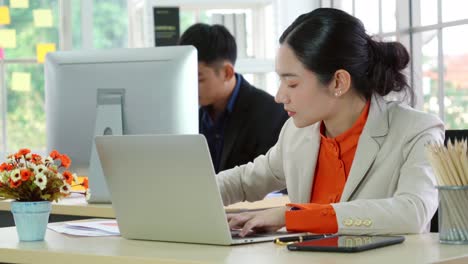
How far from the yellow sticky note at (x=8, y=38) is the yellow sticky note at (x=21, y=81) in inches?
7.3

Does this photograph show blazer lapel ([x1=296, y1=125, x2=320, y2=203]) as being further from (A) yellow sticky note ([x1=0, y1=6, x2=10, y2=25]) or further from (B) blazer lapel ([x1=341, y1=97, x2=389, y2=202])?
(A) yellow sticky note ([x1=0, y1=6, x2=10, y2=25])

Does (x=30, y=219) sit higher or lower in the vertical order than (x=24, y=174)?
lower

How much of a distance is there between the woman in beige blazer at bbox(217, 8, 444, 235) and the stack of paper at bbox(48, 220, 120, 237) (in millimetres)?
348

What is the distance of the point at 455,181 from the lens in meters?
1.91

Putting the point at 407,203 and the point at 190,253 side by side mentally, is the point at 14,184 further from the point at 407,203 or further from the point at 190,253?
the point at 407,203

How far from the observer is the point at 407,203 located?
6.97 ft

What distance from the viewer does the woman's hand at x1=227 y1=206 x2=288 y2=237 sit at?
2.08 metres

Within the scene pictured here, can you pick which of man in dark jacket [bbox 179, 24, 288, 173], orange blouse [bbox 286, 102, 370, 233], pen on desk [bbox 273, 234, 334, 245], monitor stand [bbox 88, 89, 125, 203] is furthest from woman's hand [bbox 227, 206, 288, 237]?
man in dark jacket [bbox 179, 24, 288, 173]

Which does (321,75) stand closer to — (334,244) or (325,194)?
(325,194)

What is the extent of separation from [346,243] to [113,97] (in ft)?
4.32

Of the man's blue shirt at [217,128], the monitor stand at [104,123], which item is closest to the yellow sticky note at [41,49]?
the man's blue shirt at [217,128]

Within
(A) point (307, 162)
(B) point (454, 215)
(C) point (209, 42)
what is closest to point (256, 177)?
(A) point (307, 162)

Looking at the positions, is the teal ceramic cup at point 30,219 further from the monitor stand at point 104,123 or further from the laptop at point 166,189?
the monitor stand at point 104,123

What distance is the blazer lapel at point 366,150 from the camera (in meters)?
2.34
